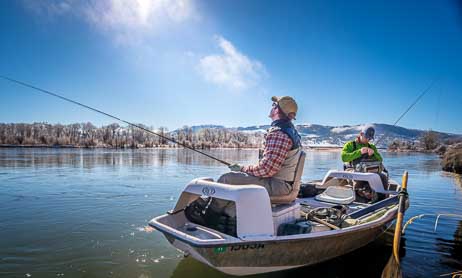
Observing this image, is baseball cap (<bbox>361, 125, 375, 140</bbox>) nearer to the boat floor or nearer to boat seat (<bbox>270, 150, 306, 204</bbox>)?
the boat floor

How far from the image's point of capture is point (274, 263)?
390cm

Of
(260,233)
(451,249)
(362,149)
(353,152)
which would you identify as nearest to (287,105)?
(260,233)

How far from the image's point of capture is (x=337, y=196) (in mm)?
6855

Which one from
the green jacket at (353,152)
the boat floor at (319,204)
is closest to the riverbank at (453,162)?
the green jacket at (353,152)

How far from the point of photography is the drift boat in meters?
3.53

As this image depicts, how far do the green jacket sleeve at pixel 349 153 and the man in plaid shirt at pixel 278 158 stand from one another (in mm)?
4291

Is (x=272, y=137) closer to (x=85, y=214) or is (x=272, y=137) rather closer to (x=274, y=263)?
(x=274, y=263)

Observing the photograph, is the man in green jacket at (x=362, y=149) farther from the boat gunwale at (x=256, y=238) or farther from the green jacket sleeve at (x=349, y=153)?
the boat gunwale at (x=256, y=238)

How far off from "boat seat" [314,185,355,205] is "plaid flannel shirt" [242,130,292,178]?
3218 millimetres

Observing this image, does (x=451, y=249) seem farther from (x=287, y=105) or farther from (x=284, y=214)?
(x=287, y=105)

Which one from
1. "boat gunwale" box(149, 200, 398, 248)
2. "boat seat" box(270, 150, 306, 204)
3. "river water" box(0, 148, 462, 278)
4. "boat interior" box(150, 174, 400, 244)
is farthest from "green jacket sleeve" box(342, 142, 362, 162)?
"boat seat" box(270, 150, 306, 204)

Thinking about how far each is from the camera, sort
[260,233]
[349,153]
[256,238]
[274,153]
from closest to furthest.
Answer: [256,238], [260,233], [274,153], [349,153]

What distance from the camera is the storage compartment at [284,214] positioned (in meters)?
4.11

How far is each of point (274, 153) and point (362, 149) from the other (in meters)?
4.60
